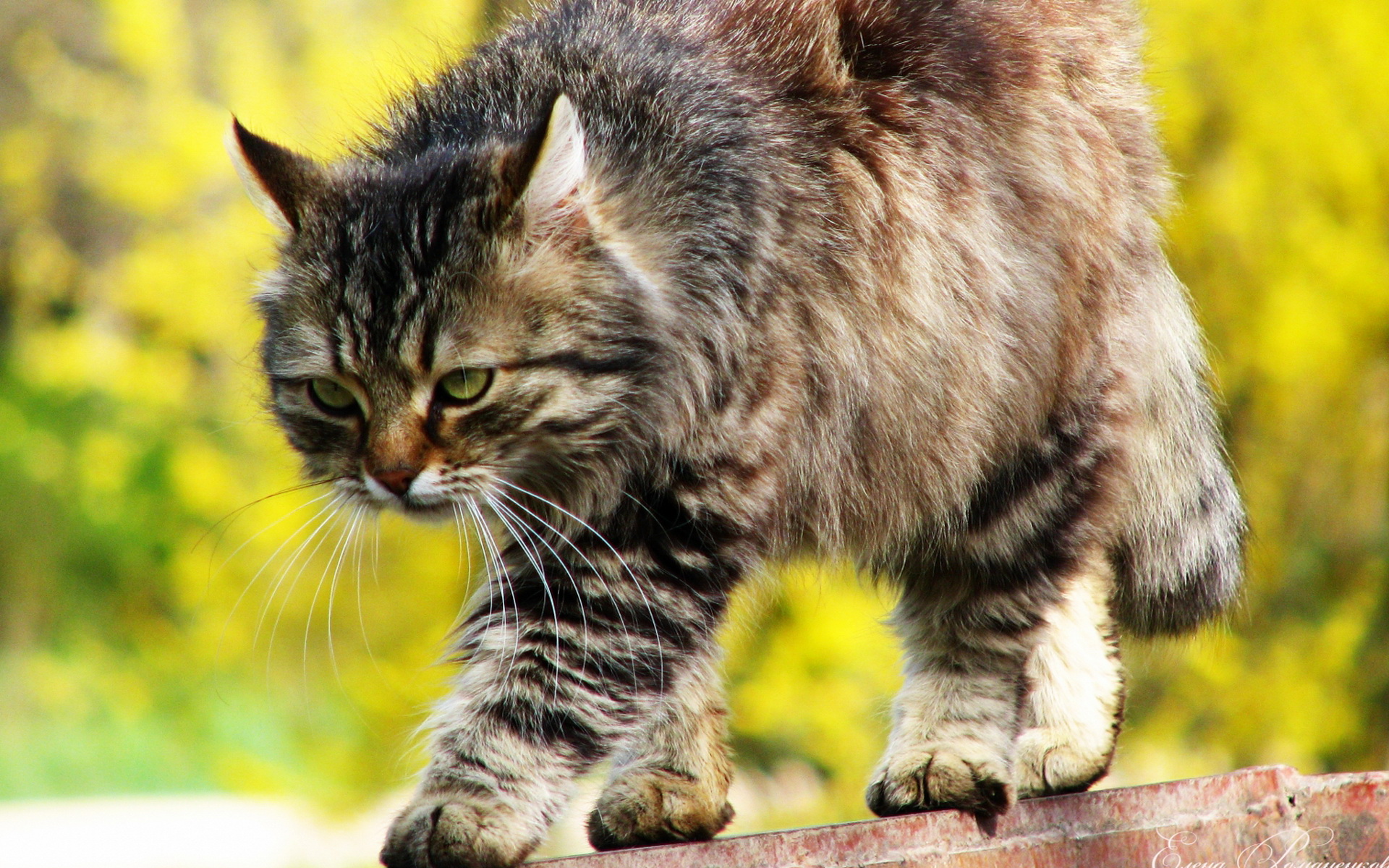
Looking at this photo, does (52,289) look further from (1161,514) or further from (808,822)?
(1161,514)

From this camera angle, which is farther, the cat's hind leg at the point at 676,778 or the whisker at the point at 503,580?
the cat's hind leg at the point at 676,778

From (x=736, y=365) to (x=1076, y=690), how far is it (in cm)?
112

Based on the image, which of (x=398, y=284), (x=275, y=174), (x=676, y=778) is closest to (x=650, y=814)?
(x=676, y=778)

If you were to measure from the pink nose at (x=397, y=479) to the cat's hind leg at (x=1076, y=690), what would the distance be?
1331 millimetres

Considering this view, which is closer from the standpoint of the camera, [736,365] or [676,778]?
[736,365]

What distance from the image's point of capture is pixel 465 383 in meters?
2.03

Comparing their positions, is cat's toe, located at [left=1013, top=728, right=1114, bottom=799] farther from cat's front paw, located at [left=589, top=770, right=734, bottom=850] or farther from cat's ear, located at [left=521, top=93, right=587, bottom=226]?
cat's ear, located at [left=521, top=93, right=587, bottom=226]

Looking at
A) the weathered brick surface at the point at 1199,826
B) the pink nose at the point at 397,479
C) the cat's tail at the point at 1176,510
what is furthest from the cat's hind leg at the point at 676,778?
the cat's tail at the point at 1176,510

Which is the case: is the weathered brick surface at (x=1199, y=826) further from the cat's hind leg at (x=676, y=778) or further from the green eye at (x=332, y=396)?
the green eye at (x=332, y=396)

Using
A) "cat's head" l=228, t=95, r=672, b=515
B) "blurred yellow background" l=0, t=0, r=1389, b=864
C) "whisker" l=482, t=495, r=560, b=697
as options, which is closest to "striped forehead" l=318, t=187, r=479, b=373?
"cat's head" l=228, t=95, r=672, b=515

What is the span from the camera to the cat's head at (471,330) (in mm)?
2031

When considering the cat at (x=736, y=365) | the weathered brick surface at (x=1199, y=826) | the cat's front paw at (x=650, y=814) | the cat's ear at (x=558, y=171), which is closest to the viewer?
the cat's ear at (x=558, y=171)

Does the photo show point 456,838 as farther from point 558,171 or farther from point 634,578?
point 558,171

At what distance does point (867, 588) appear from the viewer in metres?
3.23
